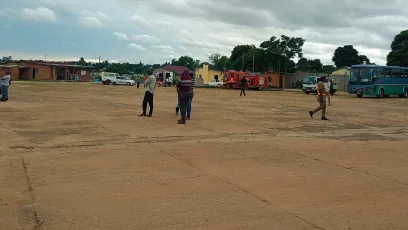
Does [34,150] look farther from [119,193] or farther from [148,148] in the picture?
[119,193]

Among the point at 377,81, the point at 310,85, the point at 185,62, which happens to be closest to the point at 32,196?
the point at 377,81

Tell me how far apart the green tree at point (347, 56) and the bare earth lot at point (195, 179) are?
91721 mm

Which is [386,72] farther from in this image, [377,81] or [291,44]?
[291,44]

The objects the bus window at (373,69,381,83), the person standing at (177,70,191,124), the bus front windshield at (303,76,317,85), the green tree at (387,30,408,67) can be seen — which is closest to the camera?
the person standing at (177,70,191,124)

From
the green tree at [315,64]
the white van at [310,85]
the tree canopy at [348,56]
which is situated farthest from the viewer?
the tree canopy at [348,56]

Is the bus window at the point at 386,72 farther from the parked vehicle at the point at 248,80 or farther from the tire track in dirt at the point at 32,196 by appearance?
the tire track in dirt at the point at 32,196

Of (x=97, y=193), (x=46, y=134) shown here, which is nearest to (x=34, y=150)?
(x=46, y=134)

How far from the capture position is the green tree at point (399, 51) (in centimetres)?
5934

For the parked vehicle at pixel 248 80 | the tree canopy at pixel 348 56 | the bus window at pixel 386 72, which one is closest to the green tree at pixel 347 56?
the tree canopy at pixel 348 56

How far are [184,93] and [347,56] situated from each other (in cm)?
9307

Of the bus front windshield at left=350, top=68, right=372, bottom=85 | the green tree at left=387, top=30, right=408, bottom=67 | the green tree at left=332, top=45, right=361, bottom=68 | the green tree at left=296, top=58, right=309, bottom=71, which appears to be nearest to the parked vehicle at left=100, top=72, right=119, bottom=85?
the bus front windshield at left=350, top=68, right=372, bottom=85

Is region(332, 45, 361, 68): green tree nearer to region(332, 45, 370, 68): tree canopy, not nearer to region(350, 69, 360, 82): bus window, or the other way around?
region(332, 45, 370, 68): tree canopy

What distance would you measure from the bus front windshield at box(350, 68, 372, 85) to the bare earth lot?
24132 mm

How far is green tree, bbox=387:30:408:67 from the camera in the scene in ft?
195
